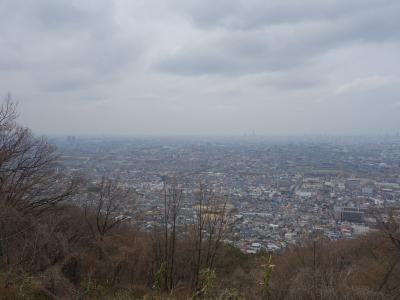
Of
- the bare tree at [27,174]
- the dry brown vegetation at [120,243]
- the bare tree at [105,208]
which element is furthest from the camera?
the bare tree at [105,208]

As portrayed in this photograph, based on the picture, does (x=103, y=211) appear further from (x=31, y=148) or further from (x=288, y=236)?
(x=288, y=236)

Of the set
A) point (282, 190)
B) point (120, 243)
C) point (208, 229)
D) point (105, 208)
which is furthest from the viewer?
point (282, 190)

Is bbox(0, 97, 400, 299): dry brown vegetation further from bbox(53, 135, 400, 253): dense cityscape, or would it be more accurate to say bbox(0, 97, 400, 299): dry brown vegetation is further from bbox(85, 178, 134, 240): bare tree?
bbox(53, 135, 400, 253): dense cityscape

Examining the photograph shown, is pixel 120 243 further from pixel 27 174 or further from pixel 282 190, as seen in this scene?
pixel 282 190

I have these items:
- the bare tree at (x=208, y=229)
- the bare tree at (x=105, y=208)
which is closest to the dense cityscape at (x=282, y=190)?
the bare tree at (x=105, y=208)

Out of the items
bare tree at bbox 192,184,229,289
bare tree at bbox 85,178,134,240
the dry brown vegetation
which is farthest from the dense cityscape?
bare tree at bbox 192,184,229,289

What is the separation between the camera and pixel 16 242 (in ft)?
24.9

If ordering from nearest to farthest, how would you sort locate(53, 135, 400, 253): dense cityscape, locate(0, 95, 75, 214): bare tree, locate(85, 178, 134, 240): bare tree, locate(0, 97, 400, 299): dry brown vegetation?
locate(0, 97, 400, 299): dry brown vegetation
locate(0, 95, 75, 214): bare tree
locate(85, 178, 134, 240): bare tree
locate(53, 135, 400, 253): dense cityscape

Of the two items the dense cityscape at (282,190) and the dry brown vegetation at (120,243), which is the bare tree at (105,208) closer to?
the dry brown vegetation at (120,243)

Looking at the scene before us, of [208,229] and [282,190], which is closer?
[208,229]

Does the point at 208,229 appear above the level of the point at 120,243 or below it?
above

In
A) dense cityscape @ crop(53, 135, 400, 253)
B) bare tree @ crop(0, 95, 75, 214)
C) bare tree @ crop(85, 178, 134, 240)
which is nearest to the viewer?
bare tree @ crop(0, 95, 75, 214)

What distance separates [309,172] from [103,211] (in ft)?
98.2

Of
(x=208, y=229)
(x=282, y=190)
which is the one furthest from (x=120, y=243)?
(x=282, y=190)
